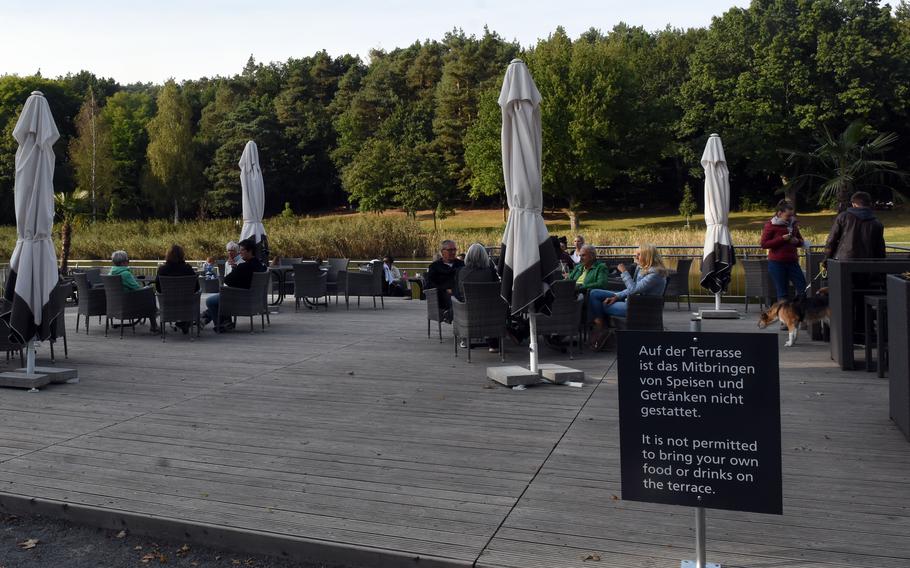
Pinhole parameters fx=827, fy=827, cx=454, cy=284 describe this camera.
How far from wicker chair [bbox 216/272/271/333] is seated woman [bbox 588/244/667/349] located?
4.42 m

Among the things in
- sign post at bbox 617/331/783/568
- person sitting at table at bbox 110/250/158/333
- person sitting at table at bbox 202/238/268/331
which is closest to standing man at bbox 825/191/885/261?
sign post at bbox 617/331/783/568

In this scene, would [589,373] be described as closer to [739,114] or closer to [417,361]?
[417,361]

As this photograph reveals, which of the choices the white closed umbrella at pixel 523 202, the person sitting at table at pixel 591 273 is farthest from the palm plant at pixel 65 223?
the white closed umbrella at pixel 523 202

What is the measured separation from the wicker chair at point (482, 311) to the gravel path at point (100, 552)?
15.1 feet

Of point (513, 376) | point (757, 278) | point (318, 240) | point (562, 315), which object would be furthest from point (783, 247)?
point (318, 240)

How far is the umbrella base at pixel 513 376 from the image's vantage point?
23.2 ft

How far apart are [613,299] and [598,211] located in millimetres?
46183

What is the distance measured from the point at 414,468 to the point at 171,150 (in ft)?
193

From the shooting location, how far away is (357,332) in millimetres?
10875

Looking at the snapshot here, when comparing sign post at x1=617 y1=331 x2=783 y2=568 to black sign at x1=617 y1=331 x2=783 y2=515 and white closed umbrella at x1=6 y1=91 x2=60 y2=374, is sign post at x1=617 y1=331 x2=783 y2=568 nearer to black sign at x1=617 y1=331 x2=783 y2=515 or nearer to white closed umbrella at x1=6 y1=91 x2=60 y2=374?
black sign at x1=617 y1=331 x2=783 y2=515

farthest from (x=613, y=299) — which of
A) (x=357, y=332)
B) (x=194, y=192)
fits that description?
(x=194, y=192)

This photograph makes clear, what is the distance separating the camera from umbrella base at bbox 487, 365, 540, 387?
706 centimetres

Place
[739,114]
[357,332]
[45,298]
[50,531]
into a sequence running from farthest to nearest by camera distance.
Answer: [739,114] < [357,332] < [45,298] < [50,531]

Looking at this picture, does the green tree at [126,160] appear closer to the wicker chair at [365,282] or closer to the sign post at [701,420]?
the wicker chair at [365,282]
